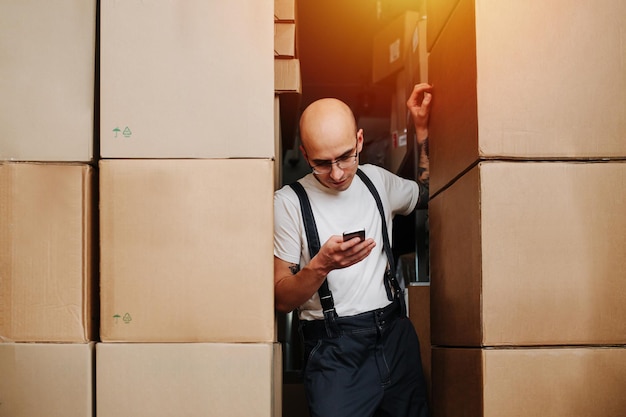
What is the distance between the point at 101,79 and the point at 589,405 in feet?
3.77

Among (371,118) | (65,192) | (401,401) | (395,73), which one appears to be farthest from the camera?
(371,118)

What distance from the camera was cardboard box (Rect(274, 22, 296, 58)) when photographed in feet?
5.62

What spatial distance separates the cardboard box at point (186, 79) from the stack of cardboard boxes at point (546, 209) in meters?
0.44

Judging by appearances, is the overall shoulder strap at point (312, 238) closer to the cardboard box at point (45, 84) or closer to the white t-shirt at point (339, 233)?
the white t-shirt at point (339, 233)

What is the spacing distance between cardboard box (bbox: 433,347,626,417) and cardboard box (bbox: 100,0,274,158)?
0.62 m

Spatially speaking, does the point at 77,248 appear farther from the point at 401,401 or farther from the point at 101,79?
the point at 401,401

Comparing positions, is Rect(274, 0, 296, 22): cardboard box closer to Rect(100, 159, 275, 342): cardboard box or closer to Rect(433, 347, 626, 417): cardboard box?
Rect(100, 159, 275, 342): cardboard box

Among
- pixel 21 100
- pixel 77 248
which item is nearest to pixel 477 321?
pixel 77 248

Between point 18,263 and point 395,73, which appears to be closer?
point 18,263

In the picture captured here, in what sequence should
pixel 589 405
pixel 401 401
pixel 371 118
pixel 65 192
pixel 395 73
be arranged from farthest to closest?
pixel 371 118 → pixel 395 73 → pixel 401 401 → pixel 65 192 → pixel 589 405

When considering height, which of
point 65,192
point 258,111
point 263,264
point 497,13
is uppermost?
point 497,13

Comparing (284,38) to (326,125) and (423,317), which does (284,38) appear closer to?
(326,125)

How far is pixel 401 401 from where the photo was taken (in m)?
1.60

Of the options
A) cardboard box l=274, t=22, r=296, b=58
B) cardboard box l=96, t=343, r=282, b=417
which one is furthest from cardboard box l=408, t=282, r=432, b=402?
cardboard box l=274, t=22, r=296, b=58
